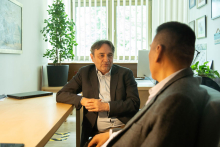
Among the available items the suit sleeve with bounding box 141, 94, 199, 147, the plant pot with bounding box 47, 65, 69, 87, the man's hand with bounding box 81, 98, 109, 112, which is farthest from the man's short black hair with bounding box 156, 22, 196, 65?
the plant pot with bounding box 47, 65, 69, 87

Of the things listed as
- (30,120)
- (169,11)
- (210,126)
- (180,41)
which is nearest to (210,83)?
(180,41)

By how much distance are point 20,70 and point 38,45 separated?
2.67 feet

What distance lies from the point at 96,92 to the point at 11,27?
1.77 meters

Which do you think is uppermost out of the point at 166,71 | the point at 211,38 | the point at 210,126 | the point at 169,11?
the point at 169,11

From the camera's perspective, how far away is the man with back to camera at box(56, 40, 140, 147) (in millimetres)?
1663

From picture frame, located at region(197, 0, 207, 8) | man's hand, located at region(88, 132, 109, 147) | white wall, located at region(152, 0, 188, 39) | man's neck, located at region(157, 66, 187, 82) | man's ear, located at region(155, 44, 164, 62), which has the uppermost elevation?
white wall, located at region(152, 0, 188, 39)

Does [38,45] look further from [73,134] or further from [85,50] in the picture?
[73,134]

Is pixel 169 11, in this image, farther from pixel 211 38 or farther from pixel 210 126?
pixel 210 126

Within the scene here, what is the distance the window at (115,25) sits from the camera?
171 inches

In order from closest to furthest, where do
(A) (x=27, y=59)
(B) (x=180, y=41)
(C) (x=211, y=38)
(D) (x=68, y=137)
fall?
(B) (x=180, y=41) → (C) (x=211, y=38) → (D) (x=68, y=137) → (A) (x=27, y=59)

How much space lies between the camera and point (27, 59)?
330 cm

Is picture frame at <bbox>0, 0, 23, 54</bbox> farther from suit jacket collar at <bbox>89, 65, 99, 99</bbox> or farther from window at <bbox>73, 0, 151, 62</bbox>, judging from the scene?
window at <bbox>73, 0, 151, 62</bbox>

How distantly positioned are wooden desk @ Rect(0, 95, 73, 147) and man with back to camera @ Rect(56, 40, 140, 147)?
0.76ft

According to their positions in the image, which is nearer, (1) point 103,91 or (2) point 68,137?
(1) point 103,91
